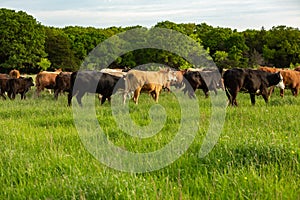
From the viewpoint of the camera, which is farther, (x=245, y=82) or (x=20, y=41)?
(x=20, y=41)

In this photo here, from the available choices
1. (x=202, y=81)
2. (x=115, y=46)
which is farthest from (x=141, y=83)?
(x=115, y=46)

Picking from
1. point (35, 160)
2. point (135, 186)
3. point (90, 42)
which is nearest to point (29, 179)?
point (35, 160)

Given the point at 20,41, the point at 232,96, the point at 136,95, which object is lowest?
the point at 136,95

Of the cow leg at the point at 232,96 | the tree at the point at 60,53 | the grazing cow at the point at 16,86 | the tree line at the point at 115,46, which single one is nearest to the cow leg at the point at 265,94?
the cow leg at the point at 232,96

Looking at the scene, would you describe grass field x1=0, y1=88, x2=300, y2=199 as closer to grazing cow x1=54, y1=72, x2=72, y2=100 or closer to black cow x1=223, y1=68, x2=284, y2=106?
black cow x1=223, y1=68, x2=284, y2=106

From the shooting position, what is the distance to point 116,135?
8.25 meters

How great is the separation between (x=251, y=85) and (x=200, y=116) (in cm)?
566

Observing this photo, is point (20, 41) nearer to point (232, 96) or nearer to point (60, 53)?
point (60, 53)

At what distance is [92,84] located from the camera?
16.7 metres

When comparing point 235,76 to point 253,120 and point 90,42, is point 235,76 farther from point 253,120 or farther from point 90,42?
point 90,42

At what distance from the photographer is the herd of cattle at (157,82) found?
50.5 ft

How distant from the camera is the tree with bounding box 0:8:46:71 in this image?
6294 cm

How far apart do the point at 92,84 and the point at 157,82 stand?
11.8 ft

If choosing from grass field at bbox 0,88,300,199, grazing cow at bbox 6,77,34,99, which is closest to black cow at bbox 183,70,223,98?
grazing cow at bbox 6,77,34,99
